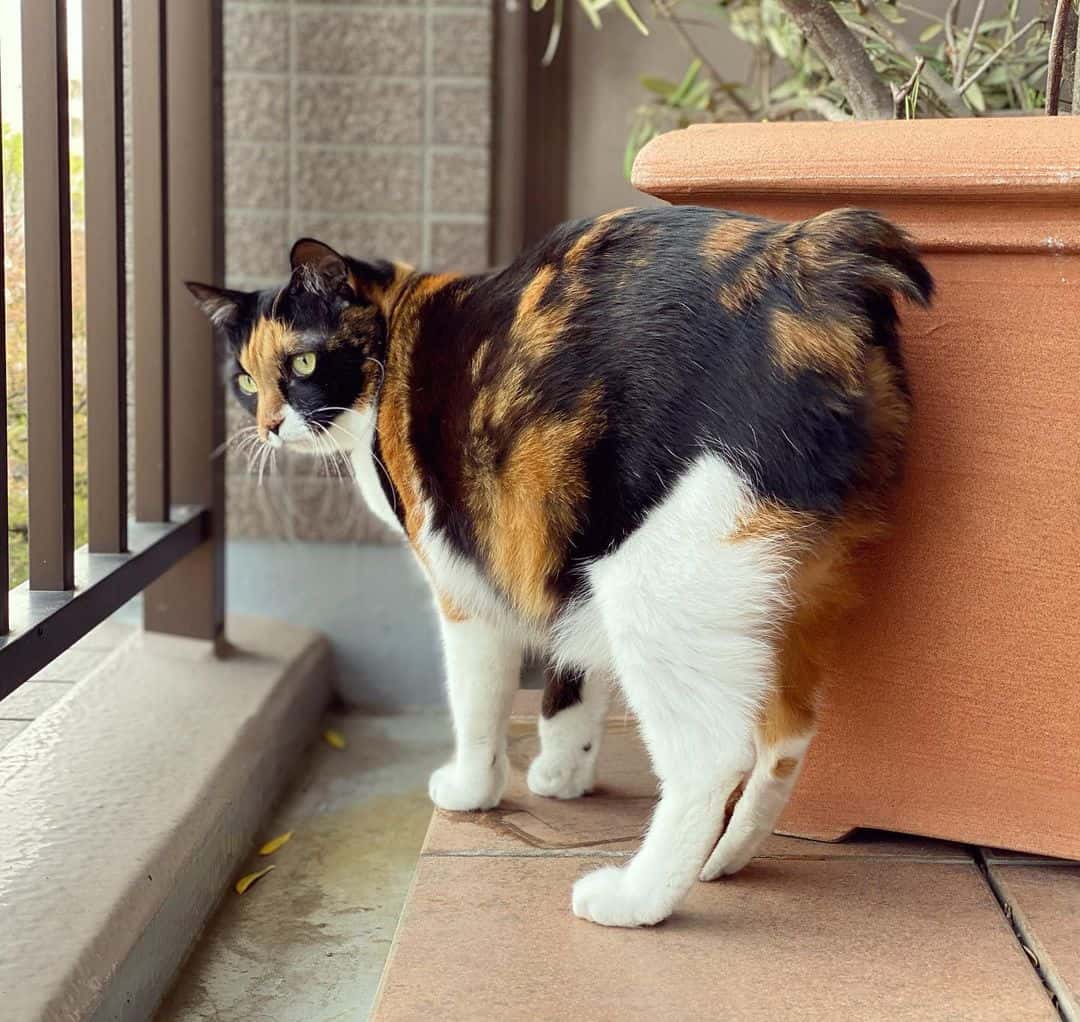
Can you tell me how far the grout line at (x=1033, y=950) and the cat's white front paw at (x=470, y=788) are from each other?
60 centimetres

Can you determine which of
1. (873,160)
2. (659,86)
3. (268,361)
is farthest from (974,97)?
(268,361)

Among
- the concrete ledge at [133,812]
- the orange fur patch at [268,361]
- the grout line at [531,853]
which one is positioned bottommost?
the concrete ledge at [133,812]

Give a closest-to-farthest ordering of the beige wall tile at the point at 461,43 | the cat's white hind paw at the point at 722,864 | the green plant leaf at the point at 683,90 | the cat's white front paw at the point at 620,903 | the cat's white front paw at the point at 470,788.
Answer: the cat's white front paw at the point at 620,903 → the cat's white hind paw at the point at 722,864 → the cat's white front paw at the point at 470,788 → the green plant leaf at the point at 683,90 → the beige wall tile at the point at 461,43

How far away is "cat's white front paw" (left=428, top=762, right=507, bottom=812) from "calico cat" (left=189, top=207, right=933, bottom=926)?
0.82 feet

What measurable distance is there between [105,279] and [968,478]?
4.28 feet

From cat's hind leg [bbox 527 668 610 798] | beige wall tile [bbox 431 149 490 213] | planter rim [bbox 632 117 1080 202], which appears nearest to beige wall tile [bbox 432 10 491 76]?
beige wall tile [bbox 431 149 490 213]

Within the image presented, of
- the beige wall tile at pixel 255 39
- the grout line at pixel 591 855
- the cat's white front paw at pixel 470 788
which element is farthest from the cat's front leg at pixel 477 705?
the beige wall tile at pixel 255 39

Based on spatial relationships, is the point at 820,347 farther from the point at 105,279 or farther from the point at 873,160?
the point at 105,279

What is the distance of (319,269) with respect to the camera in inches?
61.9

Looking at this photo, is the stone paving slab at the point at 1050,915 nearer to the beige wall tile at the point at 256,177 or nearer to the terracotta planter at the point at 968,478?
the terracotta planter at the point at 968,478

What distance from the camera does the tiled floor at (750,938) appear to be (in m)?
1.23

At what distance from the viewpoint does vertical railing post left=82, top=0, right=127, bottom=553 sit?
1948 millimetres

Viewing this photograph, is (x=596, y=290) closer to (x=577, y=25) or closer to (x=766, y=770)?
(x=766, y=770)

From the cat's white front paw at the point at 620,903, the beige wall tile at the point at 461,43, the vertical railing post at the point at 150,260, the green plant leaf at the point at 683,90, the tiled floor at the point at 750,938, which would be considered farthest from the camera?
the beige wall tile at the point at 461,43
